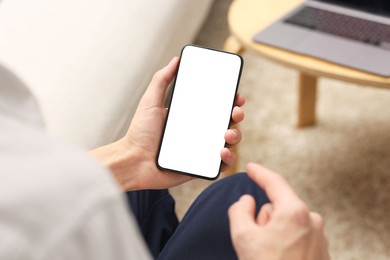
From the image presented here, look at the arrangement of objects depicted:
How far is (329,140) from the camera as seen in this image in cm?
168

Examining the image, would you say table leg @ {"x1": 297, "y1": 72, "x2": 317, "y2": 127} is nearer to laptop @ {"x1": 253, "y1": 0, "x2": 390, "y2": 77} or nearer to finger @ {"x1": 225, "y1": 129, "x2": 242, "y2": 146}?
laptop @ {"x1": 253, "y1": 0, "x2": 390, "y2": 77}

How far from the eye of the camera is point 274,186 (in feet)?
2.36

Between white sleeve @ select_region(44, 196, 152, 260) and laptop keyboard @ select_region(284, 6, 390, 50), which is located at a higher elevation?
white sleeve @ select_region(44, 196, 152, 260)

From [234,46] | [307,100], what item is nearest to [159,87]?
[234,46]

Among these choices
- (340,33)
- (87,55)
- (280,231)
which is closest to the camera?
(280,231)

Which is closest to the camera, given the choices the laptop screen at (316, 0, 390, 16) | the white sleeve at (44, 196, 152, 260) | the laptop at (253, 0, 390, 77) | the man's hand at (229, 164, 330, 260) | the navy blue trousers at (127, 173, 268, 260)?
the white sleeve at (44, 196, 152, 260)

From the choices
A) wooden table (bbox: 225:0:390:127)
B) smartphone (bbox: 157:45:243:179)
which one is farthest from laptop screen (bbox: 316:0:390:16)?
smartphone (bbox: 157:45:243:179)

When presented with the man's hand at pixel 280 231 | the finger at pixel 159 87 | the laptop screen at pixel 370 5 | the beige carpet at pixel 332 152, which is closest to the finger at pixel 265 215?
the man's hand at pixel 280 231

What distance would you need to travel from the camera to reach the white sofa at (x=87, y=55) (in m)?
1.18

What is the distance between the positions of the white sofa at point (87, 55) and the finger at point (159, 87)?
0.21m

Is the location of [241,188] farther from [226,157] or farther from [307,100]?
[307,100]

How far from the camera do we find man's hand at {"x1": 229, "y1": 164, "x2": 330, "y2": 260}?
0.67m

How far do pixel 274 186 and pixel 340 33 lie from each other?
A: 776mm

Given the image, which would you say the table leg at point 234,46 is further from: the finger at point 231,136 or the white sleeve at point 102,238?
the white sleeve at point 102,238
